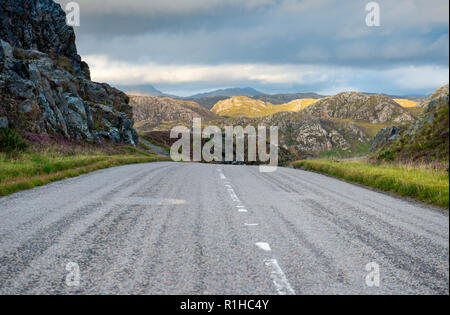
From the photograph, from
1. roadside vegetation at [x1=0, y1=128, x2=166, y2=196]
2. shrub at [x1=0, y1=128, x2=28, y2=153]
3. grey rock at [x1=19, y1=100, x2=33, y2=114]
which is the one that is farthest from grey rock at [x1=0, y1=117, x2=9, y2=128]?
grey rock at [x1=19, y1=100, x2=33, y2=114]

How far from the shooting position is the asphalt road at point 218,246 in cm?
369

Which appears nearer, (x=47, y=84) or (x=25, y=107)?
(x=25, y=107)

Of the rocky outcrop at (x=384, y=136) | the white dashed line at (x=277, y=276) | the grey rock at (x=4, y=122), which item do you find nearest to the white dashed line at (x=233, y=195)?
the white dashed line at (x=277, y=276)

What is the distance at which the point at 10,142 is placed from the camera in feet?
61.2

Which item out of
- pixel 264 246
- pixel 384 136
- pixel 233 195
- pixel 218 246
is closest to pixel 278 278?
pixel 264 246

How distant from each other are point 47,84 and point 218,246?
105ft

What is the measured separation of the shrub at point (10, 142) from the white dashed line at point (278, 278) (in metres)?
18.1

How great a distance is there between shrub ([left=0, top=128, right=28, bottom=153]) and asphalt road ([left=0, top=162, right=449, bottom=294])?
438 inches

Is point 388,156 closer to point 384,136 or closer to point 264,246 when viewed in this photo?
point 264,246

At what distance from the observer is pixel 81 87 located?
50312mm

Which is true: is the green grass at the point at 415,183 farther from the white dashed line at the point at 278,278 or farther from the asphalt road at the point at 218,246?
the white dashed line at the point at 278,278

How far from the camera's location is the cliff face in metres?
25.3

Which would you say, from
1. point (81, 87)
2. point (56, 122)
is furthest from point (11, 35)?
point (56, 122)
